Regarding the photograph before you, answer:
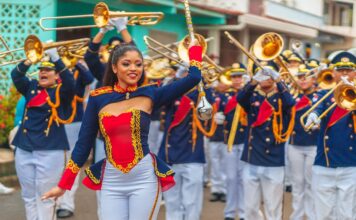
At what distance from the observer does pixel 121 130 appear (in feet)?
14.6

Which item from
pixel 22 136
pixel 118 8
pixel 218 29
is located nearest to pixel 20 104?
pixel 22 136

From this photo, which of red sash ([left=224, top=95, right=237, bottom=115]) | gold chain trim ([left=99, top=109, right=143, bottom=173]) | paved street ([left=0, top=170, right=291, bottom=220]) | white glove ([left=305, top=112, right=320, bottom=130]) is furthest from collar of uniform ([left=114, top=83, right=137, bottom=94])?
red sash ([left=224, top=95, right=237, bottom=115])

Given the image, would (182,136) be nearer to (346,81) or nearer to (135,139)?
(346,81)

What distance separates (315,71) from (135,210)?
4670 mm

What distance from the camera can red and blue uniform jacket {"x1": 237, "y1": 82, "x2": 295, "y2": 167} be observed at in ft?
22.1

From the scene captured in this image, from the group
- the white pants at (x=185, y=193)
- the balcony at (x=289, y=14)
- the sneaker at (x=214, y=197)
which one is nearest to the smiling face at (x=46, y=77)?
the white pants at (x=185, y=193)

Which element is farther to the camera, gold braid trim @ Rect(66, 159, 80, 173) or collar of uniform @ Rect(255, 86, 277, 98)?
collar of uniform @ Rect(255, 86, 277, 98)

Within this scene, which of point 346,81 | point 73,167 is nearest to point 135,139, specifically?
point 73,167

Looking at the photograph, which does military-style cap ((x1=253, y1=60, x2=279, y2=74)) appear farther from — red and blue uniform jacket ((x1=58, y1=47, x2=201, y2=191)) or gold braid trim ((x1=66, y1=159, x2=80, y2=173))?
gold braid trim ((x1=66, y1=159, x2=80, y2=173))

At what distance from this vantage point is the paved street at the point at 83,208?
802cm

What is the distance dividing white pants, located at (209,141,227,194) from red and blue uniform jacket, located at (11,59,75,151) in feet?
11.2

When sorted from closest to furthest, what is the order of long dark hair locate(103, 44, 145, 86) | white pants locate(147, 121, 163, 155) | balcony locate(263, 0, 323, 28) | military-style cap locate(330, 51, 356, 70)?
long dark hair locate(103, 44, 145, 86), military-style cap locate(330, 51, 356, 70), white pants locate(147, 121, 163, 155), balcony locate(263, 0, 323, 28)

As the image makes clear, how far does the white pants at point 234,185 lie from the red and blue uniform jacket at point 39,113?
2391mm

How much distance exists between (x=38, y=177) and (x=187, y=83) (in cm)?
284
